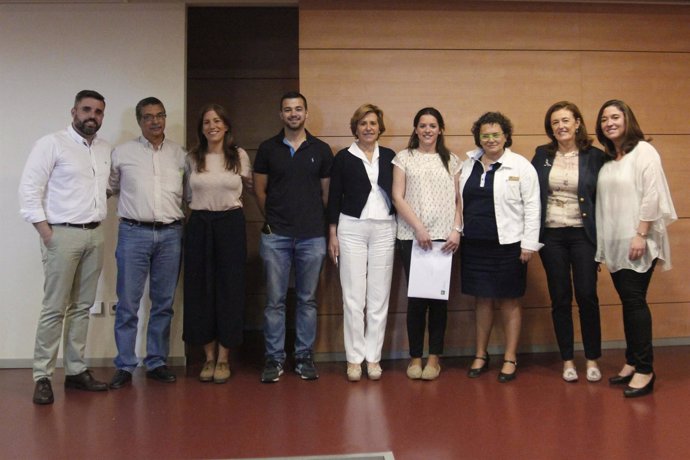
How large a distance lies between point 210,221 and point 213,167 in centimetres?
34

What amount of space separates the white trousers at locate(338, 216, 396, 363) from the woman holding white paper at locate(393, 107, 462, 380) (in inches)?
5.4

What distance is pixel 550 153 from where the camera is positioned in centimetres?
325

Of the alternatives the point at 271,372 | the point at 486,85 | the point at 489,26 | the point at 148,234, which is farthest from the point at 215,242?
the point at 489,26

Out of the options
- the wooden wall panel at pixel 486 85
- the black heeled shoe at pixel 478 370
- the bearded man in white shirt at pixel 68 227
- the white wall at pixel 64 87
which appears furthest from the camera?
the wooden wall panel at pixel 486 85

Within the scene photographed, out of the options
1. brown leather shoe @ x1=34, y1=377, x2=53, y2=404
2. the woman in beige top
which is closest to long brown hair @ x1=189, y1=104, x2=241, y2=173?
the woman in beige top

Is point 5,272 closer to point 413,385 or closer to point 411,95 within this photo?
point 413,385

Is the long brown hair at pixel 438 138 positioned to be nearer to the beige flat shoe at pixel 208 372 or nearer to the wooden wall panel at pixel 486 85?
the wooden wall panel at pixel 486 85

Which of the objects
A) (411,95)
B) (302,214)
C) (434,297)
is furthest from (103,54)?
(434,297)

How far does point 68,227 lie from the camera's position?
3.06 m

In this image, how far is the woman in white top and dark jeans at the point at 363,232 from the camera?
10.9 feet

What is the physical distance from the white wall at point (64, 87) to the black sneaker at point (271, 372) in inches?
32.5

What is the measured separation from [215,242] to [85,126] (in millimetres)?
1016

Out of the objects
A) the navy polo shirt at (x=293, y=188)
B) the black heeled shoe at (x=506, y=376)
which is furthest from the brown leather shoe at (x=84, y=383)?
the black heeled shoe at (x=506, y=376)

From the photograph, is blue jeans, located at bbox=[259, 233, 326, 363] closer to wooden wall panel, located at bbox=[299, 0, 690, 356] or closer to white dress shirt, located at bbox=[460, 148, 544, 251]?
wooden wall panel, located at bbox=[299, 0, 690, 356]
